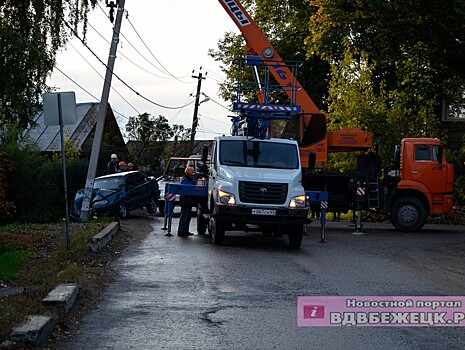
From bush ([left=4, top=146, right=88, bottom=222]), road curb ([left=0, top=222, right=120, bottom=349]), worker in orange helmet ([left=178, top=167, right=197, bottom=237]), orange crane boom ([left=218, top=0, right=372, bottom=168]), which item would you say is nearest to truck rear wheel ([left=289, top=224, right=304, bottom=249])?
worker in orange helmet ([left=178, top=167, right=197, bottom=237])

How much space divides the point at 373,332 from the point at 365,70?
26.7m

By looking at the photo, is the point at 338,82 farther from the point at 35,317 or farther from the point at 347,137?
the point at 35,317

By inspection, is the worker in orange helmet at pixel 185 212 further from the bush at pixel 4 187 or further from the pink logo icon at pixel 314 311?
the pink logo icon at pixel 314 311

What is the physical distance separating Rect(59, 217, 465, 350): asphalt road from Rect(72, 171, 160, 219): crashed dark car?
6058 mm

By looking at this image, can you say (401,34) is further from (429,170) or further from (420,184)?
(420,184)

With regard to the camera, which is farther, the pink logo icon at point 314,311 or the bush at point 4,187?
the bush at point 4,187

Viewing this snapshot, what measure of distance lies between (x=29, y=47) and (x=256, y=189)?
308 inches

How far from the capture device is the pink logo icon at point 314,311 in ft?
33.3

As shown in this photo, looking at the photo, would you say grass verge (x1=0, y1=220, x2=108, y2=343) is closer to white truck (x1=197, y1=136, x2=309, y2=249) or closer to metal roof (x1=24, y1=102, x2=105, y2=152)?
white truck (x1=197, y1=136, x2=309, y2=249)

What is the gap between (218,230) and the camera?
18047mm

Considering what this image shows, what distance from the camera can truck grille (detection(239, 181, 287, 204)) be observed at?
58.2 feet

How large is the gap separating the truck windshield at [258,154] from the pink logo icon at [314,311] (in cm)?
833

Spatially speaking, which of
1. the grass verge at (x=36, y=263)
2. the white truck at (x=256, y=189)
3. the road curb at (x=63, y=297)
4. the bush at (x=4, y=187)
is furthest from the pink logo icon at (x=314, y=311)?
the bush at (x=4, y=187)

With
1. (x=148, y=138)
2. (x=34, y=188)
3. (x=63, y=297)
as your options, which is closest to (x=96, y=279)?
(x=63, y=297)
